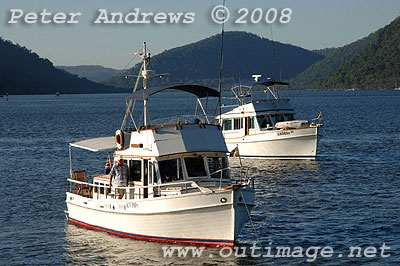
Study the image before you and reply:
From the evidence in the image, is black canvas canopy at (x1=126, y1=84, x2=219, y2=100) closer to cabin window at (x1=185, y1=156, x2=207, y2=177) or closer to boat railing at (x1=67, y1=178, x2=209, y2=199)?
cabin window at (x1=185, y1=156, x2=207, y2=177)

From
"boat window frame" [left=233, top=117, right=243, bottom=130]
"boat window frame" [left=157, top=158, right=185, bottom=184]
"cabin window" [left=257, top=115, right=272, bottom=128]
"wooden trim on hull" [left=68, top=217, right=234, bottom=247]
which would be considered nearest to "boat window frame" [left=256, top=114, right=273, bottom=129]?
"cabin window" [left=257, top=115, right=272, bottom=128]

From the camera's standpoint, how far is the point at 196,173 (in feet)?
77.3

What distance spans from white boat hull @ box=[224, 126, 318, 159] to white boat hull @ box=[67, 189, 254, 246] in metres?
24.5

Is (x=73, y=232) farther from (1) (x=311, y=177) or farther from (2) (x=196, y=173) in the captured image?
(1) (x=311, y=177)

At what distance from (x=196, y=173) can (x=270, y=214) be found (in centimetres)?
630

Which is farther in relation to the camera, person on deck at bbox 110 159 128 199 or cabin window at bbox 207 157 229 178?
person on deck at bbox 110 159 128 199

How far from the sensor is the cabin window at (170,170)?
2330 centimetres

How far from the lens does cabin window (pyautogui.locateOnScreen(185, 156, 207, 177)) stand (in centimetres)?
2347

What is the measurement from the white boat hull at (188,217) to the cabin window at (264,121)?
26099 mm

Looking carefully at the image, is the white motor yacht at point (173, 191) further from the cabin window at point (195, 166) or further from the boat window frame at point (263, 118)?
the boat window frame at point (263, 118)

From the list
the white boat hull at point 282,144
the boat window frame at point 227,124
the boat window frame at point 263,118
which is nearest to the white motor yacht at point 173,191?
the white boat hull at point 282,144

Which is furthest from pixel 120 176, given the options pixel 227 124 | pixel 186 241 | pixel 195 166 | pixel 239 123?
pixel 227 124

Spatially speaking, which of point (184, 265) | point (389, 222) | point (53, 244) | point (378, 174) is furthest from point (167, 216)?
point (378, 174)

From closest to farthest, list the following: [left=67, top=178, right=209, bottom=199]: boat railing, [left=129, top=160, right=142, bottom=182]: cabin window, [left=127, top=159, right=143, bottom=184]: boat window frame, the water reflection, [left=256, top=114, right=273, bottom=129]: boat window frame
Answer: the water reflection, [left=67, top=178, right=209, bottom=199]: boat railing, [left=127, top=159, right=143, bottom=184]: boat window frame, [left=129, top=160, right=142, bottom=182]: cabin window, [left=256, top=114, right=273, bottom=129]: boat window frame
